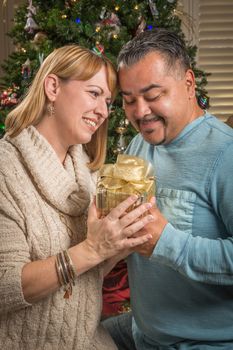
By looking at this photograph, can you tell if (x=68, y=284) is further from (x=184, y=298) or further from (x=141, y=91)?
(x=141, y=91)

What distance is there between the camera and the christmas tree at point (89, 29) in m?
2.81

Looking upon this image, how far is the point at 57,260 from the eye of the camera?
1.33 m

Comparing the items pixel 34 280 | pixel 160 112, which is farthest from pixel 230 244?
pixel 34 280

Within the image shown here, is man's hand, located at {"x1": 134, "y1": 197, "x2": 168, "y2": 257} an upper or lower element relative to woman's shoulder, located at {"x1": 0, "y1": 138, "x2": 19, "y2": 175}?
lower

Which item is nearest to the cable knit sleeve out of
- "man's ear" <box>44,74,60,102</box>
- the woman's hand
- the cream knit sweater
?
the cream knit sweater

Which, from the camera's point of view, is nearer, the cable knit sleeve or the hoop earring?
the cable knit sleeve

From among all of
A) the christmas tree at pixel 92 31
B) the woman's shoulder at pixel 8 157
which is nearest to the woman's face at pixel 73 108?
the woman's shoulder at pixel 8 157

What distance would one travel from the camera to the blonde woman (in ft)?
4.31

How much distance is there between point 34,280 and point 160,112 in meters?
0.56

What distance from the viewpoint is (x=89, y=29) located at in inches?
110

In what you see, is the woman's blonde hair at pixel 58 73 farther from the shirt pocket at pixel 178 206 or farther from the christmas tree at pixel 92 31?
the christmas tree at pixel 92 31

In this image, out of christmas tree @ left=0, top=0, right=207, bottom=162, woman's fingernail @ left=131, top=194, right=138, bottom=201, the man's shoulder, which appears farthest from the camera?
christmas tree @ left=0, top=0, right=207, bottom=162

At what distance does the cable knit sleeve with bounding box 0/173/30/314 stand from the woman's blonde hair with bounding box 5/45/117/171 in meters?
0.23

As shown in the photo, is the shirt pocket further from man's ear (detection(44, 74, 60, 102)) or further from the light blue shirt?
man's ear (detection(44, 74, 60, 102))
